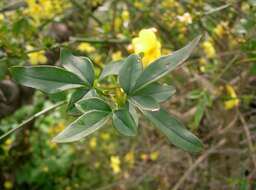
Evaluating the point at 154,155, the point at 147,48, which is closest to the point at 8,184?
the point at 154,155

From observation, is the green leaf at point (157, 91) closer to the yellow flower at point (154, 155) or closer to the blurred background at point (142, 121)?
the blurred background at point (142, 121)

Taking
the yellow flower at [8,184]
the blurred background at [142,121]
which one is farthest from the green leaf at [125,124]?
the yellow flower at [8,184]

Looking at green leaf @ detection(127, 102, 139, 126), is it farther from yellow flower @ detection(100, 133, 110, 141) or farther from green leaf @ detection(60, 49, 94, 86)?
yellow flower @ detection(100, 133, 110, 141)

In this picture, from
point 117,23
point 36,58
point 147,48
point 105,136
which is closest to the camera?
point 147,48

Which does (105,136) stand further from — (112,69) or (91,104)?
(91,104)

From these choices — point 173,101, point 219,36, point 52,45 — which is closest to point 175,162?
point 173,101

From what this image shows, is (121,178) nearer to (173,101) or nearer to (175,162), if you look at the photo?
(175,162)
